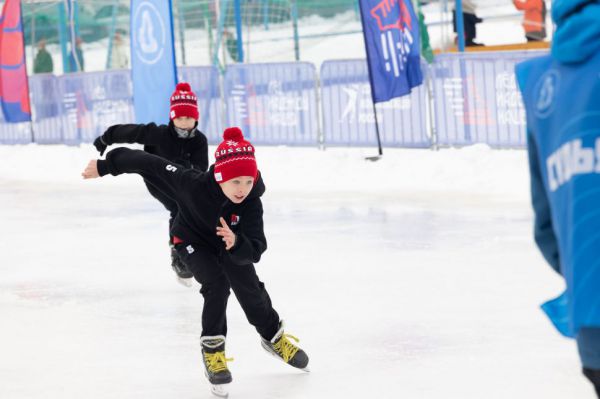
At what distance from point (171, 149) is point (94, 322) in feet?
4.82

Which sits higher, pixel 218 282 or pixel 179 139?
pixel 179 139

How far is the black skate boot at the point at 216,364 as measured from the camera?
586 cm

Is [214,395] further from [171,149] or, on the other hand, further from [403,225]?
[403,225]

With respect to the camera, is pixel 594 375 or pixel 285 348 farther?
pixel 285 348

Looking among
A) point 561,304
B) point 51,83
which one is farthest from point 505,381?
point 51,83

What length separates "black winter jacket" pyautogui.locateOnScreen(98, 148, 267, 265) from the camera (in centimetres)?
565

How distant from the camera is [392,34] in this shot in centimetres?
1484

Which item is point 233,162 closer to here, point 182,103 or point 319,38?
point 182,103

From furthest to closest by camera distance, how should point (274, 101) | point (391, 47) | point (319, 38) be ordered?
point (319, 38) → point (274, 101) → point (391, 47)

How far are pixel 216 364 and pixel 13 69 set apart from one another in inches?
561

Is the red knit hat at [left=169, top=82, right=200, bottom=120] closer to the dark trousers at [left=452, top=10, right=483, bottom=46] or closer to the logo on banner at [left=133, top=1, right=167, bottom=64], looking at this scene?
the logo on banner at [left=133, top=1, right=167, bottom=64]

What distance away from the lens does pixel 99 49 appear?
87.6 feet

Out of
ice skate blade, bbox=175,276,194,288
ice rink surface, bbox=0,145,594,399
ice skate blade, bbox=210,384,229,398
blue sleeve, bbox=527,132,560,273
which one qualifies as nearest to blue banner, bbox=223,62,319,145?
ice rink surface, bbox=0,145,594,399

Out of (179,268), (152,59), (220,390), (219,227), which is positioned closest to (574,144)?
(219,227)
